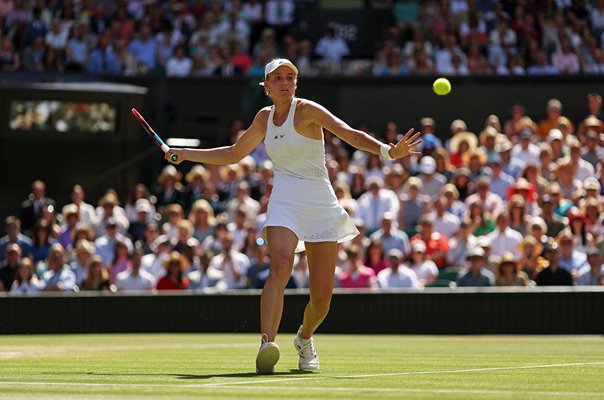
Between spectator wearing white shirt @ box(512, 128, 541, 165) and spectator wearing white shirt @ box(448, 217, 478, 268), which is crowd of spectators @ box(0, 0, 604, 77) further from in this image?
spectator wearing white shirt @ box(448, 217, 478, 268)

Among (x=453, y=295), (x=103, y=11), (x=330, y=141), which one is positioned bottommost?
(x=453, y=295)

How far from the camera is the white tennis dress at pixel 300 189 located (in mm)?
8789

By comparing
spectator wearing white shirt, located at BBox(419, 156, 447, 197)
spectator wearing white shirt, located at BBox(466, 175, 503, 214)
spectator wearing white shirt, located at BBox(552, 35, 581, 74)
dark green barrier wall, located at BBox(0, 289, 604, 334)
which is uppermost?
spectator wearing white shirt, located at BBox(552, 35, 581, 74)

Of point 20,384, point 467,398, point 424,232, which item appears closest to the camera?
point 467,398

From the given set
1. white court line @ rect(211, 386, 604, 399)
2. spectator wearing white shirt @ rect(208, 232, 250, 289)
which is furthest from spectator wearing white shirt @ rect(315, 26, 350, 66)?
white court line @ rect(211, 386, 604, 399)

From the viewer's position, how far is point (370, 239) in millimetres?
18047

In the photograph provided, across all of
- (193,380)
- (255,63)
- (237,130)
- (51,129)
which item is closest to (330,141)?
(237,130)

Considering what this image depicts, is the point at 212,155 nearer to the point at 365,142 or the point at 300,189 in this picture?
the point at 300,189

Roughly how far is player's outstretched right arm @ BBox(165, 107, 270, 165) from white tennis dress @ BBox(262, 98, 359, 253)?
0.11 metres

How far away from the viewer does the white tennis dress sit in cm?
879

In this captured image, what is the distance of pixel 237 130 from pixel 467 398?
15.7 metres

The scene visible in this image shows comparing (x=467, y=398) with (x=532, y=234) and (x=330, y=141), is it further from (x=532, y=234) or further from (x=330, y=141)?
(x=330, y=141)

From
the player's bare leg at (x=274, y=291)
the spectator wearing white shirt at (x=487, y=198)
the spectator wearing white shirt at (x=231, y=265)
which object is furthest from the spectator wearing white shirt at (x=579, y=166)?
the player's bare leg at (x=274, y=291)

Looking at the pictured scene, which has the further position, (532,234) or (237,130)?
(237,130)
